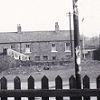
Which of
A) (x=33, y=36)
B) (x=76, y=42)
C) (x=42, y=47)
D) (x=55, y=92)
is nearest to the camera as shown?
(x=55, y=92)

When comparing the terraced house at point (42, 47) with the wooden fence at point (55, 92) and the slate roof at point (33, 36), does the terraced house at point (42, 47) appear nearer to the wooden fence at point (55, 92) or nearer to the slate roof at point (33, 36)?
the slate roof at point (33, 36)

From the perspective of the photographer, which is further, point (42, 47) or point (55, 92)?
point (42, 47)

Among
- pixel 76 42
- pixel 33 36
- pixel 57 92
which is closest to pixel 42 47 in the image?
pixel 33 36

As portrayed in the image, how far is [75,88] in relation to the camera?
14.6ft

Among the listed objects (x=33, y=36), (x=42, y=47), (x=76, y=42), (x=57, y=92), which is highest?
(x=33, y=36)

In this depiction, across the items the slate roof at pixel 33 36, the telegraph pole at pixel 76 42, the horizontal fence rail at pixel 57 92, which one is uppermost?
the slate roof at pixel 33 36

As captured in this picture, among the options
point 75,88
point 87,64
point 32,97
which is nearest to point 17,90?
point 32,97

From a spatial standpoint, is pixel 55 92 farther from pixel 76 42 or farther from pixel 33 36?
pixel 33 36

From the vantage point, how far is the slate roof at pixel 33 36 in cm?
5616

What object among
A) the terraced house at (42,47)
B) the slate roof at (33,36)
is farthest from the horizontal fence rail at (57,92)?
the slate roof at (33,36)

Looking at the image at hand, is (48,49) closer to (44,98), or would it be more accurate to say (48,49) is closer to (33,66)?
(33,66)

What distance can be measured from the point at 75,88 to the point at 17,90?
2.83 feet

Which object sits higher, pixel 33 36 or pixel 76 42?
pixel 33 36

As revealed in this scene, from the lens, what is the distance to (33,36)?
5709 centimetres
